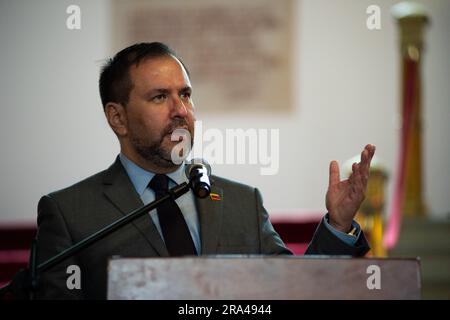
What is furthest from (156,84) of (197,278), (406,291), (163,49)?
(406,291)

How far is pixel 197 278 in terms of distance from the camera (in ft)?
4.43

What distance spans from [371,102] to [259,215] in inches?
121

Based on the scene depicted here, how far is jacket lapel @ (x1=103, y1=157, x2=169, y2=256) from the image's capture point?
1920 millimetres

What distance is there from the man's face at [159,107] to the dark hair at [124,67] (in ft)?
0.08

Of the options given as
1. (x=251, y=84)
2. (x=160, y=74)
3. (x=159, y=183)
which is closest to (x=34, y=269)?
(x=159, y=183)

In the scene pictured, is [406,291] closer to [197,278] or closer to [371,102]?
[197,278]

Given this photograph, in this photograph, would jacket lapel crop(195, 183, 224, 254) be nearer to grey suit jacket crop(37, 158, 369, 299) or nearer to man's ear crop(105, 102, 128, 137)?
grey suit jacket crop(37, 158, 369, 299)

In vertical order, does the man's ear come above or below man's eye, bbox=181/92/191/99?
below

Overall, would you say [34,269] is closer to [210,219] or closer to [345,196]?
[210,219]

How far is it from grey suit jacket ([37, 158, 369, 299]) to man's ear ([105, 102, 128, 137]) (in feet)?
0.32

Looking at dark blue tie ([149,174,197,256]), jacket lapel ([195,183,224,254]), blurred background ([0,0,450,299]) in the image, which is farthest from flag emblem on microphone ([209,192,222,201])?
blurred background ([0,0,450,299])

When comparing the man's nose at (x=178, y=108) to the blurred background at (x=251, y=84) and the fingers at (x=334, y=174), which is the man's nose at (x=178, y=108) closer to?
the fingers at (x=334, y=174)

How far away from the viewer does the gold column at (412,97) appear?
4.44 metres

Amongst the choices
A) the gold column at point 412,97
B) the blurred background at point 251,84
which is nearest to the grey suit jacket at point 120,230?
the gold column at point 412,97
